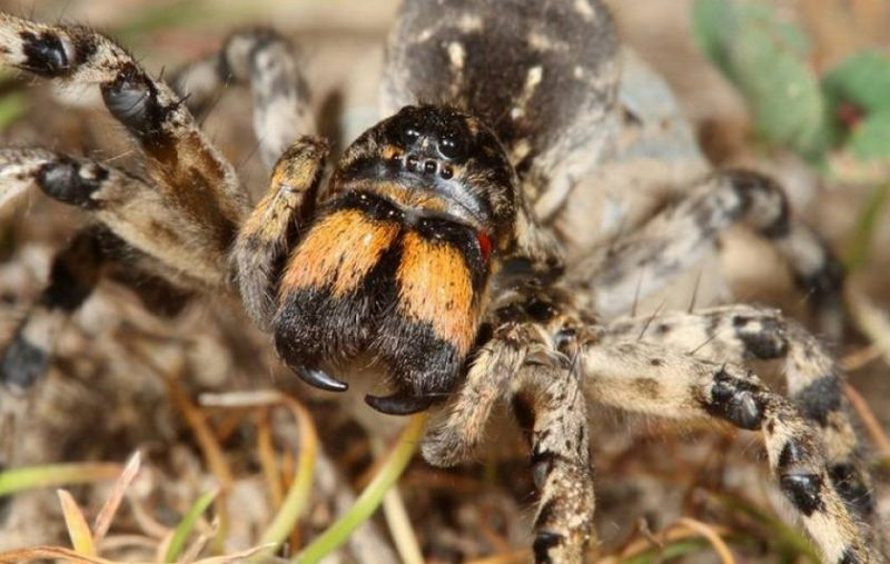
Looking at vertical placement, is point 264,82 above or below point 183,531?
above

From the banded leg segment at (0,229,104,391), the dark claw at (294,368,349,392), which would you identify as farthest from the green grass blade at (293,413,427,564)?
the banded leg segment at (0,229,104,391)

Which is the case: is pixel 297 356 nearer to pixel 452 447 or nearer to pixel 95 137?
pixel 452 447

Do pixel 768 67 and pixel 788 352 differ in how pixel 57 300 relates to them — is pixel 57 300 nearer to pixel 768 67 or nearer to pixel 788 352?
pixel 788 352

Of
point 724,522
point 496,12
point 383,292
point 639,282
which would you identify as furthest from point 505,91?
point 724,522

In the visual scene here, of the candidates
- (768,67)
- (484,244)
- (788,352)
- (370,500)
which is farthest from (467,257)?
(768,67)

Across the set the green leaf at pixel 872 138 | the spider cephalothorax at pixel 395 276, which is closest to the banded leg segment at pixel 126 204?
the spider cephalothorax at pixel 395 276

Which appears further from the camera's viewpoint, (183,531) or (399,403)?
(183,531)

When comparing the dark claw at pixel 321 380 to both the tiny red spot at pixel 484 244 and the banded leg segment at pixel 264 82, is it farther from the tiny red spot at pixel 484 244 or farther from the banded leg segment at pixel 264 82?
the banded leg segment at pixel 264 82
